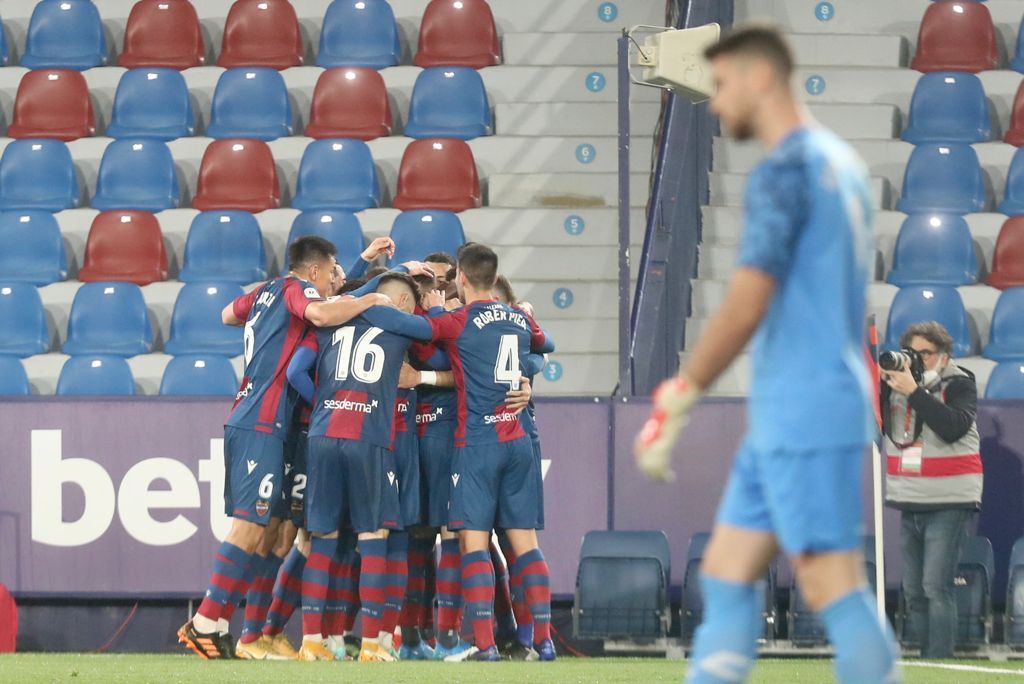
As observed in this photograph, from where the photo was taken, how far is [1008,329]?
11.6 metres

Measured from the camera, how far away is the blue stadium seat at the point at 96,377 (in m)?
11.5

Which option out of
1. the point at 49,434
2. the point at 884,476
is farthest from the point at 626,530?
the point at 49,434

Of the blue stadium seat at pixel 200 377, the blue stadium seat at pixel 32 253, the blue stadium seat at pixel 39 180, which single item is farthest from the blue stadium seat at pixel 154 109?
the blue stadium seat at pixel 200 377

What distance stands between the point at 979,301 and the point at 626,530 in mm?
3670

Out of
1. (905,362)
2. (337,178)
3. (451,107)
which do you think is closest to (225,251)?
(337,178)

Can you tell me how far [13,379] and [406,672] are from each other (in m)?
5.46

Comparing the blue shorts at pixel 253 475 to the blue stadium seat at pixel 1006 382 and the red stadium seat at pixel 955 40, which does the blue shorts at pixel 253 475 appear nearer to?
the blue stadium seat at pixel 1006 382

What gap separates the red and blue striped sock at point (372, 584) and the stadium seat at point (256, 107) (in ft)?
18.2

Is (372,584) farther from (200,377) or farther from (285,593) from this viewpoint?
(200,377)

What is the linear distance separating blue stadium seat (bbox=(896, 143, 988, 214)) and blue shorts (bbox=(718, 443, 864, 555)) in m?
9.23

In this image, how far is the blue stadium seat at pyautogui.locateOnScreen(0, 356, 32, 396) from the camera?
1167cm

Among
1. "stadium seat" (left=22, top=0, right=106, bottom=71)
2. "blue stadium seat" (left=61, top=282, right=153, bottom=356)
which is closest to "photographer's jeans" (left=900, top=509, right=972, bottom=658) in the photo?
"blue stadium seat" (left=61, top=282, right=153, bottom=356)

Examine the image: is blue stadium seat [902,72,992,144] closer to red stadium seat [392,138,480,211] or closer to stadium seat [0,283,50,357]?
red stadium seat [392,138,480,211]

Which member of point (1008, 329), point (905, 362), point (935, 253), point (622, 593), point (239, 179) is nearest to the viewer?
point (905, 362)
